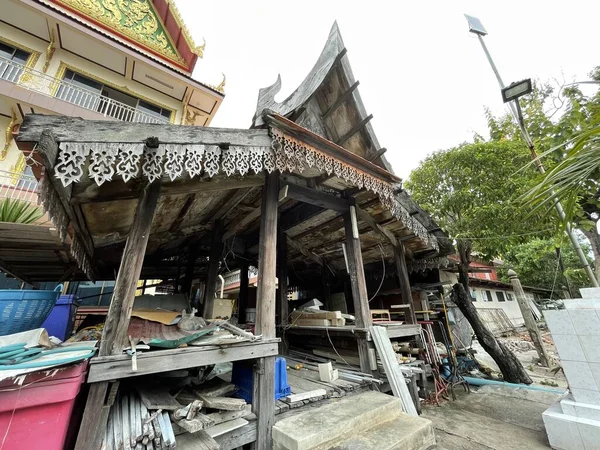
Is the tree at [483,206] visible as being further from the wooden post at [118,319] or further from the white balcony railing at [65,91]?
the white balcony railing at [65,91]

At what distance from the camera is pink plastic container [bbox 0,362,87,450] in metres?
1.62

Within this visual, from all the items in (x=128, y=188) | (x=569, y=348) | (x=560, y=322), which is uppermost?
(x=128, y=188)

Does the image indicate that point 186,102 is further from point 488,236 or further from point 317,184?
point 488,236

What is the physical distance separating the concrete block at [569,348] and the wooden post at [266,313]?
4.35 m

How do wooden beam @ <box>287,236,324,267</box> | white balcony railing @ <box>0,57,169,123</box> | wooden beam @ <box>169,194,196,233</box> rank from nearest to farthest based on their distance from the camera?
wooden beam @ <box>169,194,196,233</box>
wooden beam @ <box>287,236,324,267</box>
white balcony railing @ <box>0,57,169,123</box>

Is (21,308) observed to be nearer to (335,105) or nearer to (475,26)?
(335,105)

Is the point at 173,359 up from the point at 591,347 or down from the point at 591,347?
up

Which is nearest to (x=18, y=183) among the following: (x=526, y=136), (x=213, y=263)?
(x=213, y=263)

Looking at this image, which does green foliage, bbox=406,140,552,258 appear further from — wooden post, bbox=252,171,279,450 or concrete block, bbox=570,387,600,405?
wooden post, bbox=252,171,279,450

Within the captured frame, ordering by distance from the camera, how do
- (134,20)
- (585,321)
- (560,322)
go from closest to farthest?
(585,321)
(560,322)
(134,20)

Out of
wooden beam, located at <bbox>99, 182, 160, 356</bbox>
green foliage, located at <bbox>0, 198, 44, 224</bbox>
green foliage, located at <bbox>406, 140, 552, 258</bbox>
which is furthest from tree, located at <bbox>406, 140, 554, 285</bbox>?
green foliage, located at <bbox>0, 198, 44, 224</bbox>

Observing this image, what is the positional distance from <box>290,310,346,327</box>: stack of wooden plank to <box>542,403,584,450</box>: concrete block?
321 centimetres

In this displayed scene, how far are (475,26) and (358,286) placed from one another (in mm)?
5691

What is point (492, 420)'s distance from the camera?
4.43m
